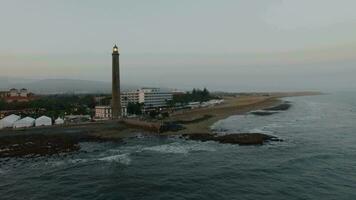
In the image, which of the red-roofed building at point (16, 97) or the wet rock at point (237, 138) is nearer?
the wet rock at point (237, 138)

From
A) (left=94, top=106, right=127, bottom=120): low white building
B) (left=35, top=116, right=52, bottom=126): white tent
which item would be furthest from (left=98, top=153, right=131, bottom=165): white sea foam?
(left=94, top=106, right=127, bottom=120): low white building

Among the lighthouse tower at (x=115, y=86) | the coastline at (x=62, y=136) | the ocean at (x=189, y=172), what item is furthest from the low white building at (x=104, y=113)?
the ocean at (x=189, y=172)

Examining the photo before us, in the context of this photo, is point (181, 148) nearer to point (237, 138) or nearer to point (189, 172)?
point (237, 138)

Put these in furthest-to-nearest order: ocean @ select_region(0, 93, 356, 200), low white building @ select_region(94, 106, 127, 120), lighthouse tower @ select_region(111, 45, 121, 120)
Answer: low white building @ select_region(94, 106, 127, 120), lighthouse tower @ select_region(111, 45, 121, 120), ocean @ select_region(0, 93, 356, 200)

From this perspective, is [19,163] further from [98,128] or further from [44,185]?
[98,128]

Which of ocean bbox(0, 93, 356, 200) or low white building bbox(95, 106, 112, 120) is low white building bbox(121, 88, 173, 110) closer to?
low white building bbox(95, 106, 112, 120)

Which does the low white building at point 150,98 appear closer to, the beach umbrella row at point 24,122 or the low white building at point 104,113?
the low white building at point 104,113
